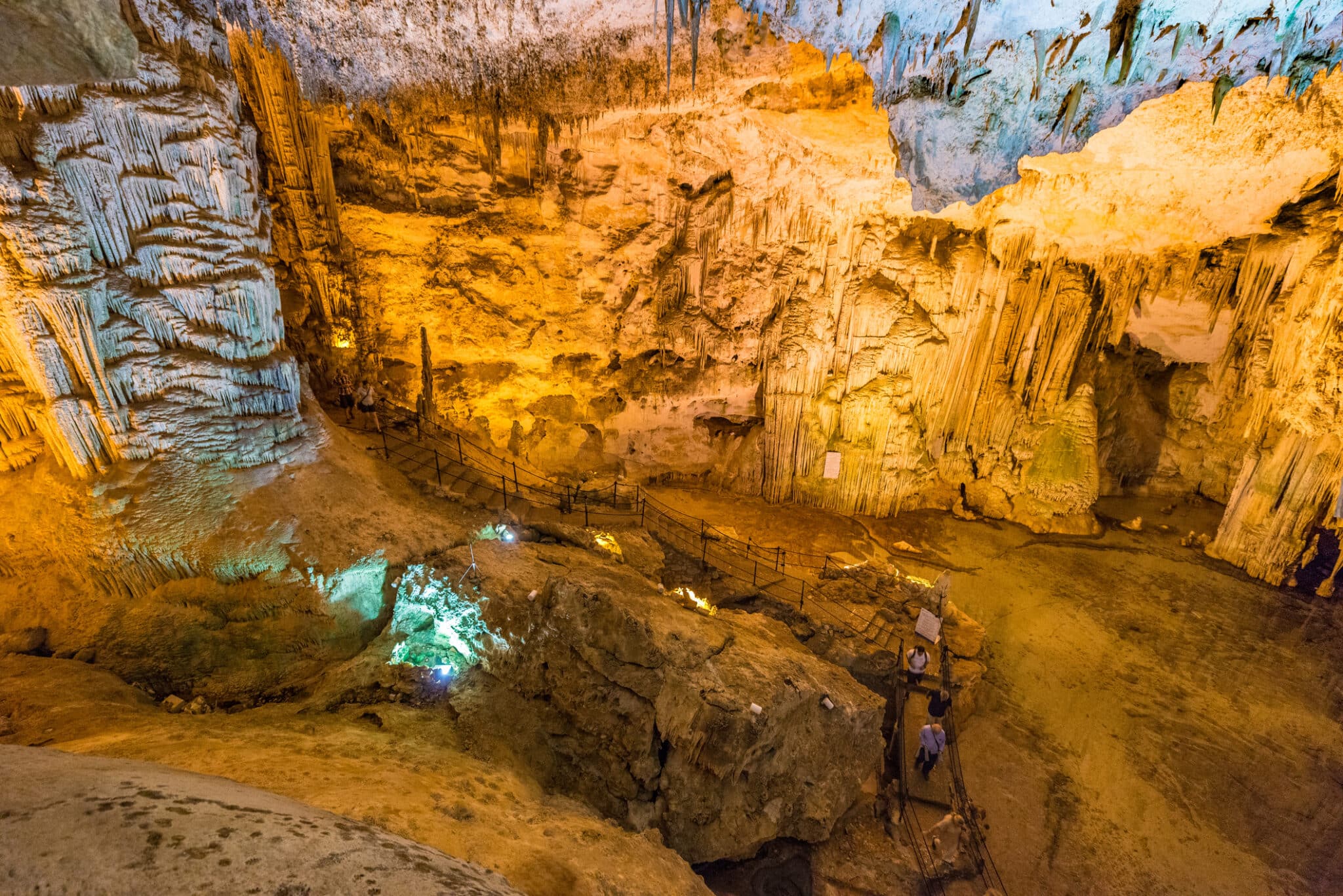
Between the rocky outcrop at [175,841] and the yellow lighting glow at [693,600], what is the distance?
17.5 feet

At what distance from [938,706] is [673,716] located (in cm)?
402

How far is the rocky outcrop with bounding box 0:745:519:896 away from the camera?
6.36ft

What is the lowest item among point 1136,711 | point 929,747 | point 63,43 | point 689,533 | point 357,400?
point 1136,711

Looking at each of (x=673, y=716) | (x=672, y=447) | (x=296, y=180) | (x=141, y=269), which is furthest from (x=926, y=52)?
(x=296, y=180)

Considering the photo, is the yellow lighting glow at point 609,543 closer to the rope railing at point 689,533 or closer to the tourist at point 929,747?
the rope railing at point 689,533

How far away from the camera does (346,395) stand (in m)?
9.94

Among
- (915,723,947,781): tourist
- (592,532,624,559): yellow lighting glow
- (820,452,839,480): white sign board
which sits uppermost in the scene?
(592,532,624,559): yellow lighting glow

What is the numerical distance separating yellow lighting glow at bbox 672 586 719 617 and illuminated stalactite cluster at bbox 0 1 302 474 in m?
5.02

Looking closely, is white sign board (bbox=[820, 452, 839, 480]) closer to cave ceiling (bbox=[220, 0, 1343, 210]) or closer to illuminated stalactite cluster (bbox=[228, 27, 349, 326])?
cave ceiling (bbox=[220, 0, 1343, 210])

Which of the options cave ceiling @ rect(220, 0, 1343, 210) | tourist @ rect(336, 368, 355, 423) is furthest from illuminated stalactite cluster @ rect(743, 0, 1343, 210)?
tourist @ rect(336, 368, 355, 423)

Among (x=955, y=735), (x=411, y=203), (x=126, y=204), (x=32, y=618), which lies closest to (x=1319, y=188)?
(x=955, y=735)

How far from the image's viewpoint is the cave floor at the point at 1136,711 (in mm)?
6914

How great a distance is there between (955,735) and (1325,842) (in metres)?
3.78

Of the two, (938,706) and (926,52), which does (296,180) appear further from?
(938,706)
